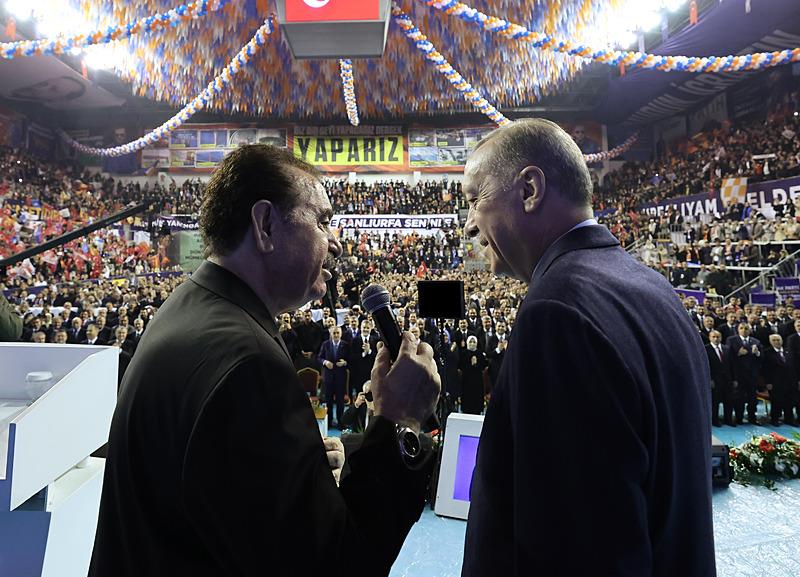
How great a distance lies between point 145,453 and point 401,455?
0.46 m

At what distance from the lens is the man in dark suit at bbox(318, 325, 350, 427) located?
703 centimetres

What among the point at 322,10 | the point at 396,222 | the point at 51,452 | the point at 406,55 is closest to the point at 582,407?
the point at 51,452

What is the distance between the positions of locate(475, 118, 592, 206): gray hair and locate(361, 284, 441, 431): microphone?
0.46 m

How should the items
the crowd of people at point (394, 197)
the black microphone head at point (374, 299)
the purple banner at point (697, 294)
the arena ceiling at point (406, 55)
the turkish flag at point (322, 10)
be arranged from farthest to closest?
the crowd of people at point (394, 197) → the purple banner at point (697, 294) → the arena ceiling at point (406, 55) → the turkish flag at point (322, 10) → the black microphone head at point (374, 299)

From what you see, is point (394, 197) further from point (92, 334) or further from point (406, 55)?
point (92, 334)

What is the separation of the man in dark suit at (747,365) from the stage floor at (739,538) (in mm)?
2153

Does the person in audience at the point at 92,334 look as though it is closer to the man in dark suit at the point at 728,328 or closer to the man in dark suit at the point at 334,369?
the man in dark suit at the point at 334,369

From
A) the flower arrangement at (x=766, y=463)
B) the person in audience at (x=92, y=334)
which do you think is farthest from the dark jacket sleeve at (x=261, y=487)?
the person in audience at (x=92, y=334)

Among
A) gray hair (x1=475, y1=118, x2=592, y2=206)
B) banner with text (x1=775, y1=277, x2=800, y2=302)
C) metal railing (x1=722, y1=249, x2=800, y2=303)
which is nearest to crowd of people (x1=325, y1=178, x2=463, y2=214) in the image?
metal railing (x1=722, y1=249, x2=800, y2=303)

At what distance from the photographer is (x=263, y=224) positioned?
1064mm

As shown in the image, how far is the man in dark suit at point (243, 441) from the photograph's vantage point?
0.78 meters

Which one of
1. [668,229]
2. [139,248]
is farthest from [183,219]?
[668,229]

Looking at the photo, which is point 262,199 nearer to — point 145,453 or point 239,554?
point 145,453

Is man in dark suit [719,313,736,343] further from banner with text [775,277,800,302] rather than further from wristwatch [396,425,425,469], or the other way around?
wristwatch [396,425,425,469]
